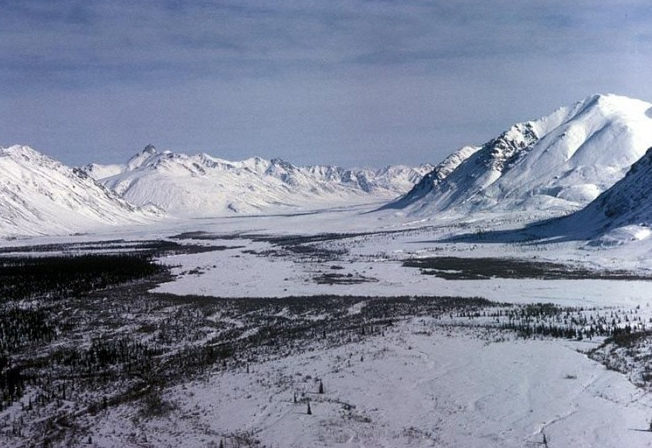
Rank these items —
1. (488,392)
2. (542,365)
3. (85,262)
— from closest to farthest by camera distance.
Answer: (488,392) → (542,365) → (85,262)

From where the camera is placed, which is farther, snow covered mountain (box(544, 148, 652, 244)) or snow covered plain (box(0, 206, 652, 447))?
snow covered mountain (box(544, 148, 652, 244))

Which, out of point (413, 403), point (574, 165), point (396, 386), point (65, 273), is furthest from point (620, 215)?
point (413, 403)

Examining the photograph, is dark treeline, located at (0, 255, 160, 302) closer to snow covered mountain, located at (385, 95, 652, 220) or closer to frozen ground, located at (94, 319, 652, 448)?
frozen ground, located at (94, 319, 652, 448)

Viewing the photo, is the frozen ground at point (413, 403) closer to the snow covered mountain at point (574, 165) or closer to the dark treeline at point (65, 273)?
the dark treeline at point (65, 273)

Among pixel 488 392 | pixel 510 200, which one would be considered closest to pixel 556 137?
pixel 510 200

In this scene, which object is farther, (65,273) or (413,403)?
(65,273)

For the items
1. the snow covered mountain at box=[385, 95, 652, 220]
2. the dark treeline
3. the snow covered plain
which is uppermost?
the snow covered mountain at box=[385, 95, 652, 220]

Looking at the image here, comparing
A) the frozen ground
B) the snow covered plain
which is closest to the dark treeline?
the snow covered plain

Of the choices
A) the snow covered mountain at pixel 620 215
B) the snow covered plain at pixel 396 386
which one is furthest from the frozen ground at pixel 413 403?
the snow covered mountain at pixel 620 215

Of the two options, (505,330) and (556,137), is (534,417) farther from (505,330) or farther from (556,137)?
(556,137)

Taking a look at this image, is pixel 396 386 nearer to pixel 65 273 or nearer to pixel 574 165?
pixel 65 273

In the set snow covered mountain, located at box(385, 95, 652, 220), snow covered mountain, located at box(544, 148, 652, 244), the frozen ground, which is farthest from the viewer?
snow covered mountain, located at box(385, 95, 652, 220)
